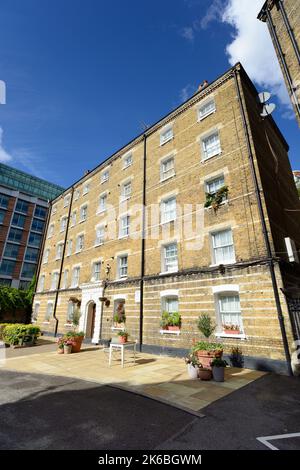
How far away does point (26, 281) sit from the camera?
1809 inches

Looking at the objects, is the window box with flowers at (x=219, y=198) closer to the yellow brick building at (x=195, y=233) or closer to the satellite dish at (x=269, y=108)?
the yellow brick building at (x=195, y=233)

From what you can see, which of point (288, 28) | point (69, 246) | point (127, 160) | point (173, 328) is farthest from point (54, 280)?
point (288, 28)

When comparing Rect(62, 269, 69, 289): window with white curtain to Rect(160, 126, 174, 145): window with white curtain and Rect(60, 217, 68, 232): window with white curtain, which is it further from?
Rect(160, 126, 174, 145): window with white curtain

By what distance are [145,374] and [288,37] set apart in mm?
16652

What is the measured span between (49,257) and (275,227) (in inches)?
930

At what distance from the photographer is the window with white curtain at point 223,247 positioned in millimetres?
12172

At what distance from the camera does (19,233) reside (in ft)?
155

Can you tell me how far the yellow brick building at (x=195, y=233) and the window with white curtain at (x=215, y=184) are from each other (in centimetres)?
7

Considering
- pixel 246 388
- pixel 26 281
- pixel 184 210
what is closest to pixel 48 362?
pixel 246 388

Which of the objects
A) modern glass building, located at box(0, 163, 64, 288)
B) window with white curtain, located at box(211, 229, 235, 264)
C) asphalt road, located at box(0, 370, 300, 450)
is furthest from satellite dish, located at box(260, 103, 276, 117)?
modern glass building, located at box(0, 163, 64, 288)

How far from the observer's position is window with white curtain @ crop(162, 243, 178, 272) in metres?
14.4

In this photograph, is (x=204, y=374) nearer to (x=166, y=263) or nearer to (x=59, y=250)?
(x=166, y=263)

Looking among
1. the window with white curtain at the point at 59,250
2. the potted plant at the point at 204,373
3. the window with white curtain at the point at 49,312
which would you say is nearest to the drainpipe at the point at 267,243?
the potted plant at the point at 204,373

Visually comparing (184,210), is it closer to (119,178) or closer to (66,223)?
(119,178)
